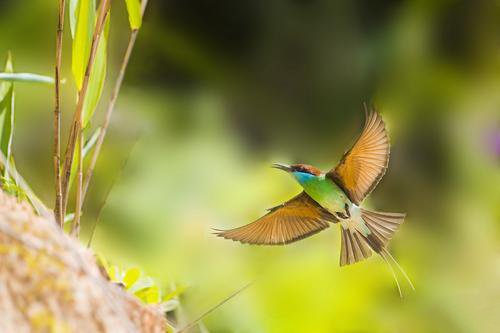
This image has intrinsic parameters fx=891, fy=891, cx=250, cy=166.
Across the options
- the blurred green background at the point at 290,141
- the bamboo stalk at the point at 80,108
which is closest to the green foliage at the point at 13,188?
the bamboo stalk at the point at 80,108

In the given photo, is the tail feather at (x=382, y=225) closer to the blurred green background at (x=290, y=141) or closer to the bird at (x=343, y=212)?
the bird at (x=343, y=212)

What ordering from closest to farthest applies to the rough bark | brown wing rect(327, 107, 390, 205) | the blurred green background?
the rough bark < brown wing rect(327, 107, 390, 205) < the blurred green background

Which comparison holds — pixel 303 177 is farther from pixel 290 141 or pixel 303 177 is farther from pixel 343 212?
pixel 290 141

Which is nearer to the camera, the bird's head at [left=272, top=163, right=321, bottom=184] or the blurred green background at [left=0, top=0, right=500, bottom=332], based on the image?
the bird's head at [left=272, top=163, right=321, bottom=184]

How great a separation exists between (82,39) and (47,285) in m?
0.18

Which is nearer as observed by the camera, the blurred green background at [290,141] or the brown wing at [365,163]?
the brown wing at [365,163]

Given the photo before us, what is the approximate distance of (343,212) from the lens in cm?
47

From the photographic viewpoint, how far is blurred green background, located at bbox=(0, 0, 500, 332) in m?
1.15

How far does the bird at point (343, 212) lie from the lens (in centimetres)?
46

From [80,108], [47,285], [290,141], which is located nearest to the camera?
[47,285]

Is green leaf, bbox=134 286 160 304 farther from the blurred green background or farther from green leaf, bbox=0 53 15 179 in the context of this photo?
the blurred green background

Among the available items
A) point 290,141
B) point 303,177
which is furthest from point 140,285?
point 290,141

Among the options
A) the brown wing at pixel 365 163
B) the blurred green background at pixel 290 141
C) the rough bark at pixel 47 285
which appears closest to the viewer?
the rough bark at pixel 47 285

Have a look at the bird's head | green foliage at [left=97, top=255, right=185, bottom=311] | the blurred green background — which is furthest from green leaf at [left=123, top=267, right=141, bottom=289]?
the blurred green background
